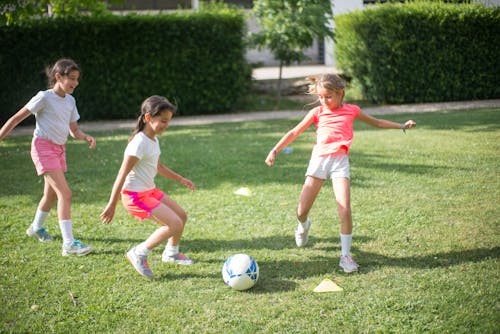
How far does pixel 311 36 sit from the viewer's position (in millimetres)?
13688

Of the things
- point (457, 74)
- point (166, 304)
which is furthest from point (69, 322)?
point (457, 74)

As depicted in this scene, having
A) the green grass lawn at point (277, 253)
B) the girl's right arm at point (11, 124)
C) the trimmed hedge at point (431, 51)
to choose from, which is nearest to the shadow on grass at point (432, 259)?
the green grass lawn at point (277, 253)

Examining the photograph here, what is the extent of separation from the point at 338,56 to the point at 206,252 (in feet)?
38.4

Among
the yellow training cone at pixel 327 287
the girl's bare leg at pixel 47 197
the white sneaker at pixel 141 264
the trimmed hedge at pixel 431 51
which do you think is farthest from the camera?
the trimmed hedge at pixel 431 51

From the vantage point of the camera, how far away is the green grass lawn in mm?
3676

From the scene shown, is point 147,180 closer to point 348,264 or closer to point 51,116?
point 51,116

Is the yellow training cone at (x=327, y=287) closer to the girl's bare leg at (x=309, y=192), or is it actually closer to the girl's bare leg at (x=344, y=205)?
the girl's bare leg at (x=344, y=205)

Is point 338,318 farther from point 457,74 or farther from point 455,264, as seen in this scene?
point 457,74

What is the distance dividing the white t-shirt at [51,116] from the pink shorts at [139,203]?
119 cm

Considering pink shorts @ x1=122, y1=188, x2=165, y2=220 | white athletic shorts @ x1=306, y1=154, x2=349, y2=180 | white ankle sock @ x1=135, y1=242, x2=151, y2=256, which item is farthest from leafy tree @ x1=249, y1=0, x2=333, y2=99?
white ankle sock @ x1=135, y1=242, x2=151, y2=256

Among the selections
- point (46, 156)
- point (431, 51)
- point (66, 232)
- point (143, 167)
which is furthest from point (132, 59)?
point (143, 167)

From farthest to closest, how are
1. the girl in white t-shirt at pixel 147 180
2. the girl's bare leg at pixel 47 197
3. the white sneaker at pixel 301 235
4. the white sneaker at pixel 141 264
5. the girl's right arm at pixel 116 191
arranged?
the girl's bare leg at pixel 47 197 → the white sneaker at pixel 301 235 → the white sneaker at pixel 141 264 → the girl in white t-shirt at pixel 147 180 → the girl's right arm at pixel 116 191

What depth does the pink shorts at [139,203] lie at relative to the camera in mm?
4348

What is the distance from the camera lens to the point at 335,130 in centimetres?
→ 468
